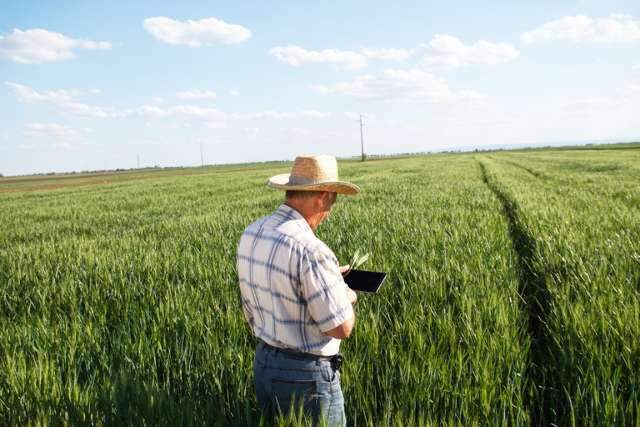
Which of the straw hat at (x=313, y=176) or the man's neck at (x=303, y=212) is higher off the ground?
the straw hat at (x=313, y=176)

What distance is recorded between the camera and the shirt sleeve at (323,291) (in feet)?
5.63

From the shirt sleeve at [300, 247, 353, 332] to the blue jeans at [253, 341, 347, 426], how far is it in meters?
0.27

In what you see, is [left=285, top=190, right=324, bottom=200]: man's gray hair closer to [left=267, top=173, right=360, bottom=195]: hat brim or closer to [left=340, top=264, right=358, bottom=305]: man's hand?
[left=267, top=173, right=360, bottom=195]: hat brim

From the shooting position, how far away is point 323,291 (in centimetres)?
172

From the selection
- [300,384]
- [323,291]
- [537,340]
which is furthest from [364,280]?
[537,340]

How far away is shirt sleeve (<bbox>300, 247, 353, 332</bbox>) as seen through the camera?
1717 millimetres

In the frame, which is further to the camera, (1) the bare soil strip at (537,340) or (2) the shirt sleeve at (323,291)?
(1) the bare soil strip at (537,340)

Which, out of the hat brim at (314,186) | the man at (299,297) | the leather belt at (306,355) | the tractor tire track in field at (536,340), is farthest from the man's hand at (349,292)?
the tractor tire track in field at (536,340)

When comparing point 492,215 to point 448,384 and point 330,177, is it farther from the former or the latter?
point 330,177

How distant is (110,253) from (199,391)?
4.62m

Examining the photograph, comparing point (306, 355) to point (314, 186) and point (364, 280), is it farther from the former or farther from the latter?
point (314, 186)

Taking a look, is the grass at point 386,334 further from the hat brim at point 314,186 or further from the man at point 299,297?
the hat brim at point 314,186

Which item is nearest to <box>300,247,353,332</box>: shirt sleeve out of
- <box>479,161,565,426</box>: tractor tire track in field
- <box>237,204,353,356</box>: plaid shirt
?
<box>237,204,353,356</box>: plaid shirt

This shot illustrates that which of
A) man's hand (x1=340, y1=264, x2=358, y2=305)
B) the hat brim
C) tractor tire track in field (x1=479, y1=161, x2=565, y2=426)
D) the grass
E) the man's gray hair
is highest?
the hat brim
